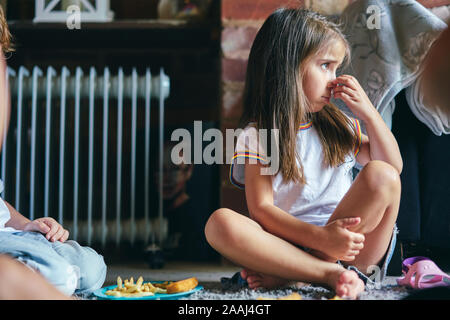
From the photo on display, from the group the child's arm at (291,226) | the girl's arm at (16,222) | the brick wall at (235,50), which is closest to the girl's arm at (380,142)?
the child's arm at (291,226)

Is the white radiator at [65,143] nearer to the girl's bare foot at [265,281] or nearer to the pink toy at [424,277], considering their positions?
the girl's bare foot at [265,281]

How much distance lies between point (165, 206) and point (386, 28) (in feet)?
2.64

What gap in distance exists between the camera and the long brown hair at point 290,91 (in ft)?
3.34

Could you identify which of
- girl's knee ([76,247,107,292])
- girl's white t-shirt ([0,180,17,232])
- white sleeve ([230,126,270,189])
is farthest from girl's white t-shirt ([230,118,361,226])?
girl's white t-shirt ([0,180,17,232])

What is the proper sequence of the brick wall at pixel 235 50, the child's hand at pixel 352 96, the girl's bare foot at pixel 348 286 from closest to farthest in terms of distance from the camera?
the girl's bare foot at pixel 348 286, the child's hand at pixel 352 96, the brick wall at pixel 235 50

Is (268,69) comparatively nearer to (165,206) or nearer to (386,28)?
(386,28)

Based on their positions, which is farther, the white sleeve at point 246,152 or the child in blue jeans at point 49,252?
the white sleeve at point 246,152

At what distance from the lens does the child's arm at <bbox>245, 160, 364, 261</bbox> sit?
851 millimetres

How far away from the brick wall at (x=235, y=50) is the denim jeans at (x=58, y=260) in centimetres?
53

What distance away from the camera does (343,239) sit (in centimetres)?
85

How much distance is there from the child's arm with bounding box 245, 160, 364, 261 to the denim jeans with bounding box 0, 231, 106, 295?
1.07ft

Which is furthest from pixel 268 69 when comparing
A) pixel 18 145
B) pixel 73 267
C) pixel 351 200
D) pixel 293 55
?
pixel 18 145

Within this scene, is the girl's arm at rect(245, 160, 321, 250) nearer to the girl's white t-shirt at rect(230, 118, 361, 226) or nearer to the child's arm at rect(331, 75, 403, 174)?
the girl's white t-shirt at rect(230, 118, 361, 226)

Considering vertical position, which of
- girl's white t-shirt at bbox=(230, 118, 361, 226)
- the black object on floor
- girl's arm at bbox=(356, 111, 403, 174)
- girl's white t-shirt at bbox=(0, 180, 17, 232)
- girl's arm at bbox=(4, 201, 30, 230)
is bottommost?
the black object on floor
